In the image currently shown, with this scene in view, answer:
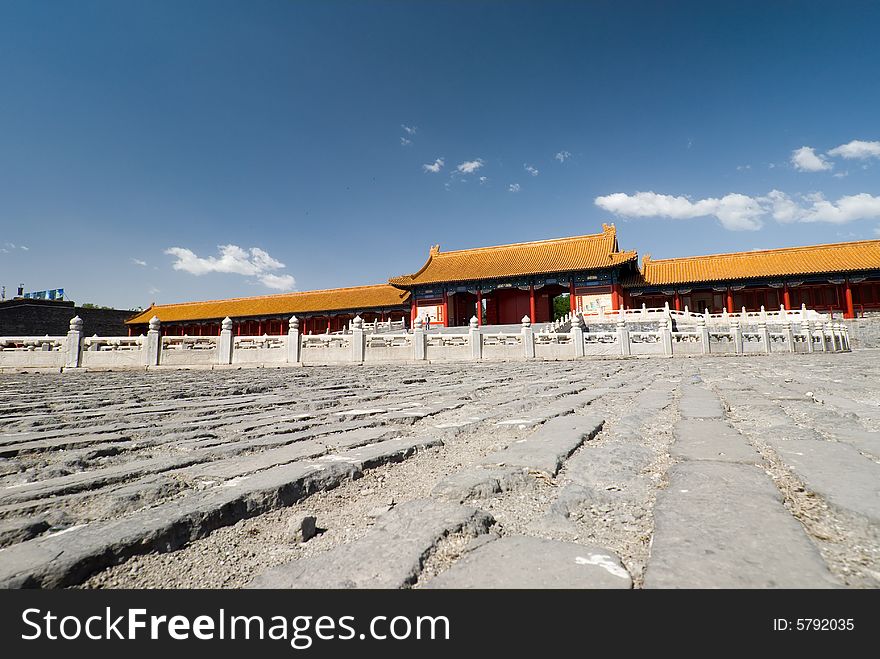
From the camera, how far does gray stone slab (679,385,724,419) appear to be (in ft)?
10.5

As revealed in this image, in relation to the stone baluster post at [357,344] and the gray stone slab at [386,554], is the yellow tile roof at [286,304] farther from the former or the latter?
the gray stone slab at [386,554]

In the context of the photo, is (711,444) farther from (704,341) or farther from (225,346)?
(225,346)

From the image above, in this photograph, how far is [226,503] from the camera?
4.90 feet

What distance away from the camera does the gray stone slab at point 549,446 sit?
1986 mm

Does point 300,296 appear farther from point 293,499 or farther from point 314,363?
point 293,499

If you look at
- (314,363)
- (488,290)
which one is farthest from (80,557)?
(488,290)

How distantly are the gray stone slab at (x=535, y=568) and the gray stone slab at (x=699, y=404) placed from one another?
240cm

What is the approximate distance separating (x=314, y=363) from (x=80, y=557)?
14.3m

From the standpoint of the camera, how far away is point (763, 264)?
82.9 feet

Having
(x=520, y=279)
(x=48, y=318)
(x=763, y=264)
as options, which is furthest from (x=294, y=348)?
(x=48, y=318)

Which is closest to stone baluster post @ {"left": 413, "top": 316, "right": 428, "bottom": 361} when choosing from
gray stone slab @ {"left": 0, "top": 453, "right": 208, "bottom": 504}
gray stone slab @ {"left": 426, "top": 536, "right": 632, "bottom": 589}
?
gray stone slab @ {"left": 0, "top": 453, "right": 208, "bottom": 504}

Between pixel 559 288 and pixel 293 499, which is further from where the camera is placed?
pixel 559 288
